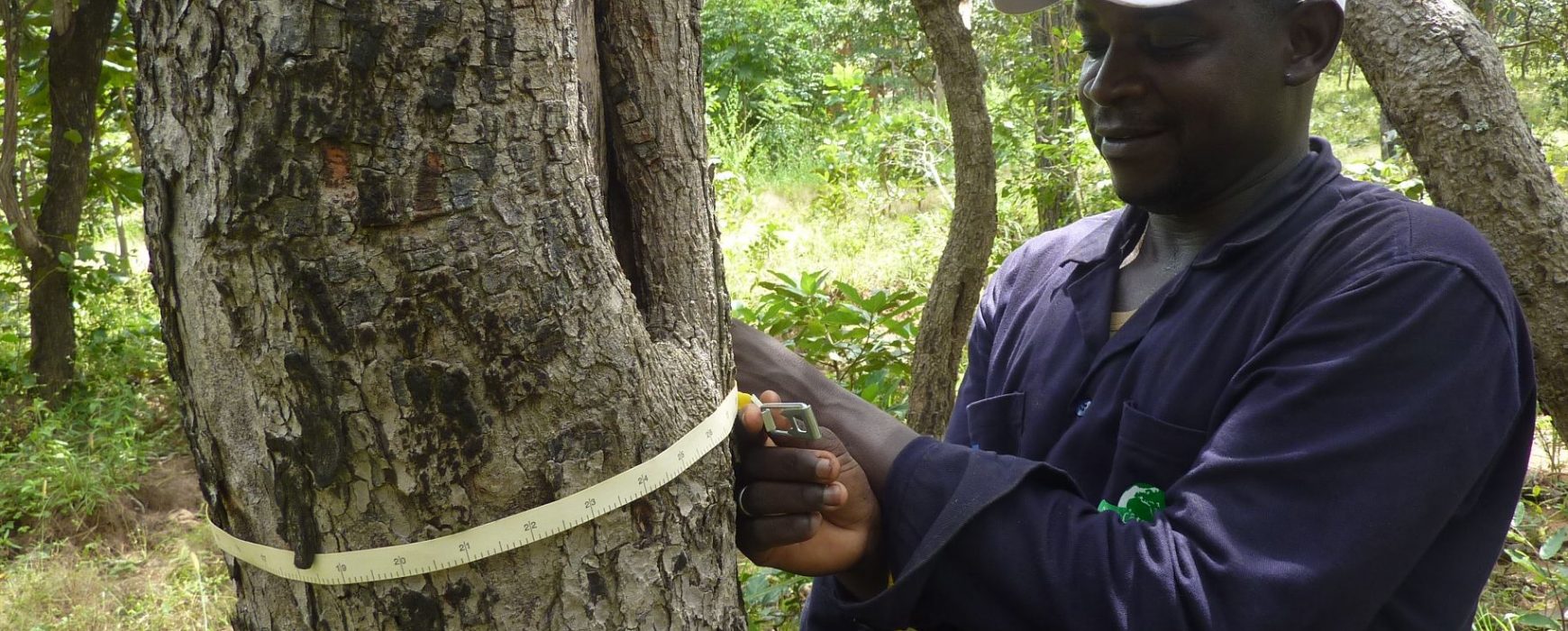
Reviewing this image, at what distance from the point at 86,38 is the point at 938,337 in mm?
4657

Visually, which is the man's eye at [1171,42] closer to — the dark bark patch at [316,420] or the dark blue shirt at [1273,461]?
the dark blue shirt at [1273,461]

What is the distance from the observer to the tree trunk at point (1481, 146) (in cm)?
270

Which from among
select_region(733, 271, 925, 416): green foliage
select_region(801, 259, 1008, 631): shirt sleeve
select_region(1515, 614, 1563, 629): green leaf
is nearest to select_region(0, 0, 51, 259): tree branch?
select_region(733, 271, 925, 416): green foliage

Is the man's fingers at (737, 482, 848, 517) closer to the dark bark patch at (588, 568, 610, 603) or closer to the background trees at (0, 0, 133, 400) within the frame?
the dark bark patch at (588, 568, 610, 603)

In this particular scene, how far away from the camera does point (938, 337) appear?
11.7 feet

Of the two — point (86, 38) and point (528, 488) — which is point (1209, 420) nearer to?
point (528, 488)

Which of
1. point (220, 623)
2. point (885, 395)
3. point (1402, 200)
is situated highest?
point (1402, 200)

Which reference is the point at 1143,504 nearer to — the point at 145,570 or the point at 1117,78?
the point at 1117,78

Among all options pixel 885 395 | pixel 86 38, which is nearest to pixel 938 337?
pixel 885 395

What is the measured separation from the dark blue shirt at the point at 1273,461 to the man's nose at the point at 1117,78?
25cm

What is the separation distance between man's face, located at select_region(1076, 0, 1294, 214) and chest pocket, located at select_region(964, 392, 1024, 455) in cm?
36

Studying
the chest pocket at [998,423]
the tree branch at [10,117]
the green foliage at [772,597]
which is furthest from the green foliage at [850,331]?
the tree branch at [10,117]

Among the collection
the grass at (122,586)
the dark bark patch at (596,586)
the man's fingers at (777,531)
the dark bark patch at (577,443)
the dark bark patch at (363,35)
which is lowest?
the grass at (122,586)

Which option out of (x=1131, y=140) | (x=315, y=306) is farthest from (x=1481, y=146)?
(x=315, y=306)
